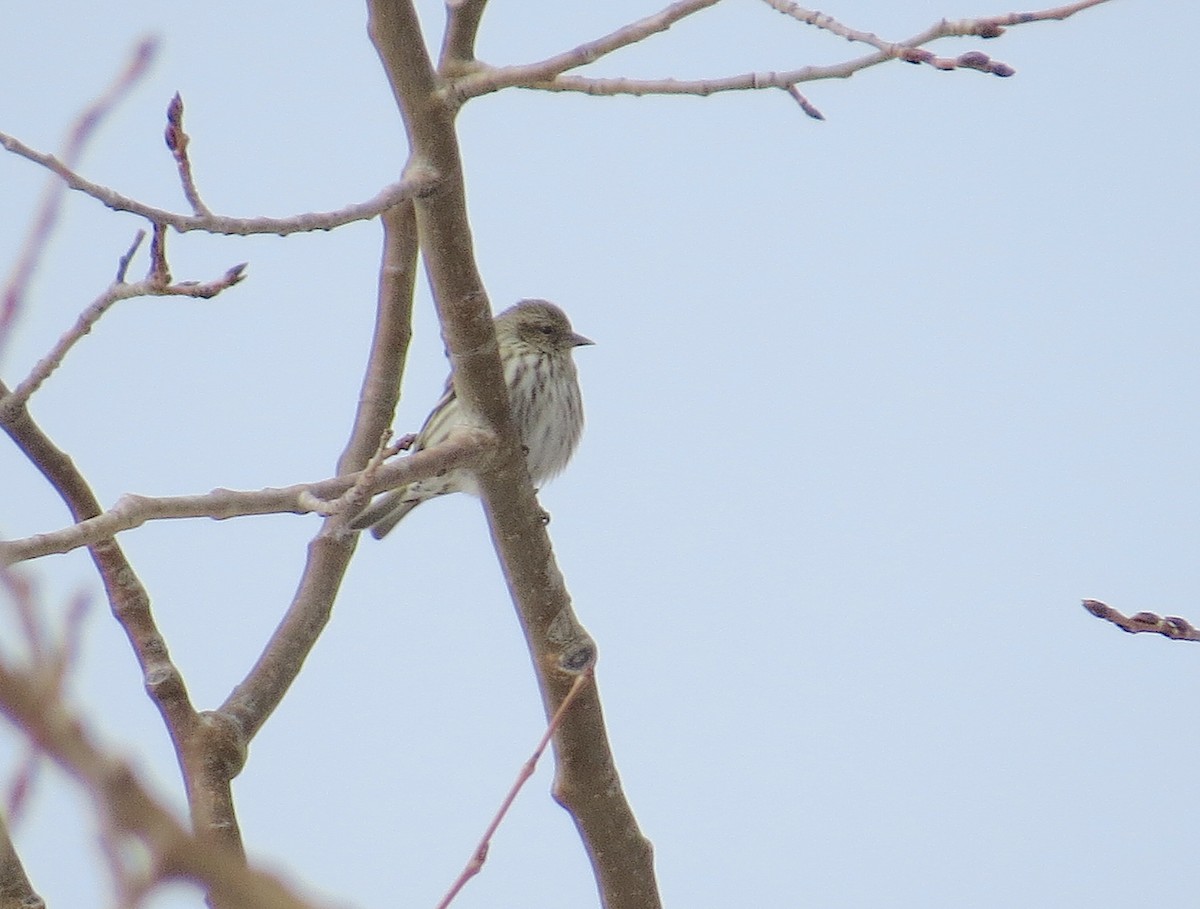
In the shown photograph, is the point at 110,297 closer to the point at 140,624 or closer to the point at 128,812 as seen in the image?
the point at 140,624

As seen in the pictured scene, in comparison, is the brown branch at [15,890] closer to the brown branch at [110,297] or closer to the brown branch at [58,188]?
the brown branch at [110,297]

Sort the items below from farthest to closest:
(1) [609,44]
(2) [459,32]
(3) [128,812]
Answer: (2) [459,32] → (1) [609,44] → (3) [128,812]

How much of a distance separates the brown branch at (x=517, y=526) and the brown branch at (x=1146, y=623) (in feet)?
6.09

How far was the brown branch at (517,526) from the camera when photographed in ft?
12.2

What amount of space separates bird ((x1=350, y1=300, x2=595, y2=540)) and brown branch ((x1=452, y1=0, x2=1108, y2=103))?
3.57m

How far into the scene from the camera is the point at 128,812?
0.90 metres

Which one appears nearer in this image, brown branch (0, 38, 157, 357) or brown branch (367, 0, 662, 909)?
brown branch (0, 38, 157, 357)

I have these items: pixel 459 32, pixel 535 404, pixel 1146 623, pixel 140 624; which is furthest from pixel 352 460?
pixel 1146 623

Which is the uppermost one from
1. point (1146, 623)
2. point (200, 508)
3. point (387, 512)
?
point (387, 512)

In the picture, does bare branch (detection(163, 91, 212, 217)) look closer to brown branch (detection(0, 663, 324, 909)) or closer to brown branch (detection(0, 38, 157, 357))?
brown branch (detection(0, 38, 157, 357))

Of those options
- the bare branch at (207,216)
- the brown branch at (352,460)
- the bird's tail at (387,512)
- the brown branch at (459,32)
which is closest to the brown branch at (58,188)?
the bare branch at (207,216)

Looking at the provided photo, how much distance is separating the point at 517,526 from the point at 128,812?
3.50m

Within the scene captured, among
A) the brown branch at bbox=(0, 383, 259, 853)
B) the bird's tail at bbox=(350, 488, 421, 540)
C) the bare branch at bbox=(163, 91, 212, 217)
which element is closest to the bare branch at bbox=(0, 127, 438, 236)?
the bare branch at bbox=(163, 91, 212, 217)

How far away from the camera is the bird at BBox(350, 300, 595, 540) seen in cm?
694
